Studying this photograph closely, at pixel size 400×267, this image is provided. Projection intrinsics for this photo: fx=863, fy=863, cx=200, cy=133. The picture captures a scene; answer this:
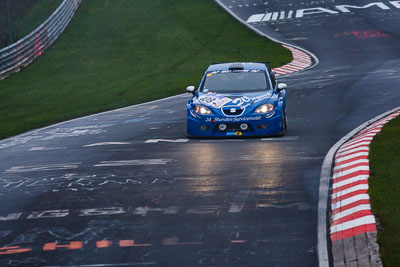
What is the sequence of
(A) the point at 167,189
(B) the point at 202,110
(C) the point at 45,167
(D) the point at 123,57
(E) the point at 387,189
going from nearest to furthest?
(E) the point at 387,189 → (A) the point at 167,189 → (C) the point at 45,167 → (B) the point at 202,110 → (D) the point at 123,57

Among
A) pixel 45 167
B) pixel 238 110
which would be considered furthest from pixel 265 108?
pixel 45 167

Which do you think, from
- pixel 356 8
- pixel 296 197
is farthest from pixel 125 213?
pixel 356 8

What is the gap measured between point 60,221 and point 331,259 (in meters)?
3.98

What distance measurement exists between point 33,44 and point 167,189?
30.9 meters

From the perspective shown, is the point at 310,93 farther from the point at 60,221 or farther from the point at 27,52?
the point at 27,52

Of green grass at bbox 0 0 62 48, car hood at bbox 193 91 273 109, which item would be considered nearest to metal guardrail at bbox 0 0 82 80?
green grass at bbox 0 0 62 48

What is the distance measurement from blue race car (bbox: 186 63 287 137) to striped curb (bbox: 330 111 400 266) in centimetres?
219

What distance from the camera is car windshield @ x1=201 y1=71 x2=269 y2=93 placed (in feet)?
64.7

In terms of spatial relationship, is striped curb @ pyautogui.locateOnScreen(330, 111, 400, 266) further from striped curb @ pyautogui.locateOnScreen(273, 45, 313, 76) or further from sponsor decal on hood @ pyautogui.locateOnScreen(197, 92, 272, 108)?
striped curb @ pyautogui.locateOnScreen(273, 45, 313, 76)

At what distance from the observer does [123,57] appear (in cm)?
4188

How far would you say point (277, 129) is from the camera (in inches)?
733

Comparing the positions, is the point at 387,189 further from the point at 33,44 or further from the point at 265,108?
the point at 33,44

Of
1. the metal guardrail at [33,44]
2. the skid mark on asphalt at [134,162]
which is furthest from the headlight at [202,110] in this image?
the metal guardrail at [33,44]

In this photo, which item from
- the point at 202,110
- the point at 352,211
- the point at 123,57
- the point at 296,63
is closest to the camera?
the point at 352,211
